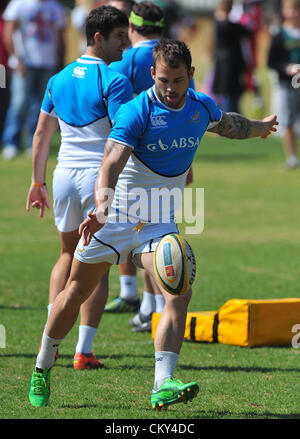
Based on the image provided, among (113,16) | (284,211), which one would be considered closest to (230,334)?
(113,16)

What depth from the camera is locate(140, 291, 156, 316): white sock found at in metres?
7.73

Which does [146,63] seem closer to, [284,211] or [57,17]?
[284,211]

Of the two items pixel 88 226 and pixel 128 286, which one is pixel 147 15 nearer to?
pixel 128 286

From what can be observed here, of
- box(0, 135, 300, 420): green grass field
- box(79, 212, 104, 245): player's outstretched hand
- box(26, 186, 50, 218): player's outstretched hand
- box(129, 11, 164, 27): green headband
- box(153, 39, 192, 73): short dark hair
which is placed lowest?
box(0, 135, 300, 420): green grass field

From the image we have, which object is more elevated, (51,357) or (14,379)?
(51,357)

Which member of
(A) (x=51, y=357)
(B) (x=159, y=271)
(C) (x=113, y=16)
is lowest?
(A) (x=51, y=357)

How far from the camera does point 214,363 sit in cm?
667

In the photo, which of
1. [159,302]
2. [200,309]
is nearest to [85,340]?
[159,302]

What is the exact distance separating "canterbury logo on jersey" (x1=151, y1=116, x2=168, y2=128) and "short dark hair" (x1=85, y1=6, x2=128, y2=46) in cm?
122

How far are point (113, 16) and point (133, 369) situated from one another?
245 centimetres

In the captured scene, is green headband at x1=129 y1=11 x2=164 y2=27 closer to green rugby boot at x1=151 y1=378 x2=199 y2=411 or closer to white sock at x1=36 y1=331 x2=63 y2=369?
white sock at x1=36 y1=331 x2=63 y2=369

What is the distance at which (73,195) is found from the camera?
20.8 feet

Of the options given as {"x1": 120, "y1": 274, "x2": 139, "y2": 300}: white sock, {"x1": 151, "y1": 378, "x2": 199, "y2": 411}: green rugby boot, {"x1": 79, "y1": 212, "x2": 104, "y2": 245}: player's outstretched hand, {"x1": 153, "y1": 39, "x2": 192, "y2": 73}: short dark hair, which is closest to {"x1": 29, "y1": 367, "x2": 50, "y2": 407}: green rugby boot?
{"x1": 151, "y1": 378, "x2": 199, "y2": 411}: green rugby boot

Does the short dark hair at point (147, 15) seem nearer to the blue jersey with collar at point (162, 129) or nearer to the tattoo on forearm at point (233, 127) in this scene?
the tattoo on forearm at point (233, 127)
